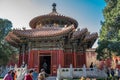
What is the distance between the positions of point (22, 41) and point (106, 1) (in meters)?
9.83

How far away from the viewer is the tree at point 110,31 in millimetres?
20984

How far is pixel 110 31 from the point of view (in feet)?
73.7

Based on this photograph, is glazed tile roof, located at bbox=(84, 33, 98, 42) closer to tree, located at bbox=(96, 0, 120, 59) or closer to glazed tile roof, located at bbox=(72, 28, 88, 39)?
tree, located at bbox=(96, 0, 120, 59)

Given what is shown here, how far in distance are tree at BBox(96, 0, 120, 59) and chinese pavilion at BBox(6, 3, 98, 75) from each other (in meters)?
1.32

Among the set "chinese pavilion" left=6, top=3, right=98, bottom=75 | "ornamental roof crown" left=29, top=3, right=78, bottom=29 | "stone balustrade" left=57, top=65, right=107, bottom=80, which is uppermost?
"ornamental roof crown" left=29, top=3, right=78, bottom=29

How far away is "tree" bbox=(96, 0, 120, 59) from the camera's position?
2098cm

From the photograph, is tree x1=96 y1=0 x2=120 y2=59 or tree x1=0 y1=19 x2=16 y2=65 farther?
tree x1=0 y1=19 x2=16 y2=65

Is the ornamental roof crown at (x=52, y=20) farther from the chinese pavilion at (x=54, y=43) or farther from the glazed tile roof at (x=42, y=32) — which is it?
the glazed tile roof at (x=42, y=32)

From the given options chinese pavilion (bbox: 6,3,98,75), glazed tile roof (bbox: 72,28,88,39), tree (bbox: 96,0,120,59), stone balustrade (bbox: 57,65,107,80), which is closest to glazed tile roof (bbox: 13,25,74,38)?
chinese pavilion (bbox: 6,3,98,75)

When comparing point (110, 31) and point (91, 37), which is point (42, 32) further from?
point (110, 31)

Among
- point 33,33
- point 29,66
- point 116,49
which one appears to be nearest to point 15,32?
point 33,33

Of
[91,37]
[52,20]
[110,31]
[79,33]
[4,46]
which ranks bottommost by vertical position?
[91,37]

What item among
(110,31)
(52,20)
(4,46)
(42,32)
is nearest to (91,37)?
(110,31)

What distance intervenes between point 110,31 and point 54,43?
6068 mm
